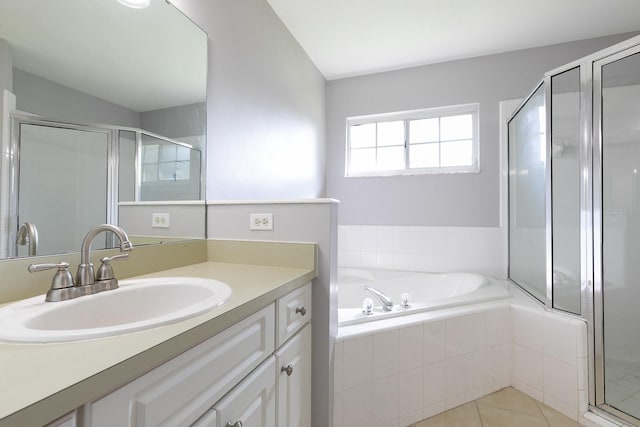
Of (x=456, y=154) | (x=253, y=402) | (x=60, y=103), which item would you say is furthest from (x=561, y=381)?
(x=60, y=103)

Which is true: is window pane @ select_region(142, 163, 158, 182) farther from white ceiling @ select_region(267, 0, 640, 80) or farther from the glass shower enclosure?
the glass shower enclosure

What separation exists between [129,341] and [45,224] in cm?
59

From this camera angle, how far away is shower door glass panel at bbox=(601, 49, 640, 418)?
5.34ft

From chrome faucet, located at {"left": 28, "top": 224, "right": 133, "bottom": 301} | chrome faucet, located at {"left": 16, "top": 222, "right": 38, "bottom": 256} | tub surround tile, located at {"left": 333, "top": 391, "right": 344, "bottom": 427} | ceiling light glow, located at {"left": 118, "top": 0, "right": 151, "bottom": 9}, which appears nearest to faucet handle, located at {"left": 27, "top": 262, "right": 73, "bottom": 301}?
chrome faucet, located at {"left": 28, "top": 224, "right": 133, "bottom": 301}

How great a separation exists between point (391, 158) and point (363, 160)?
28 centimetres

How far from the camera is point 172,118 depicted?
134cm

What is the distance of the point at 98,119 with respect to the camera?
1.01 meters

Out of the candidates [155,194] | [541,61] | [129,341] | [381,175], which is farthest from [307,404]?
[541,61]

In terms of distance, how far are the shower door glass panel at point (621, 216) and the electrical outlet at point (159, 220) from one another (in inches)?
88.4

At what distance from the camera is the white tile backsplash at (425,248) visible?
2.61m

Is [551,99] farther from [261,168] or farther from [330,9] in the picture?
[261,168]

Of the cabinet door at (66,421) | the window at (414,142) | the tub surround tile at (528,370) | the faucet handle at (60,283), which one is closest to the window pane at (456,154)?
the window at (414,142)

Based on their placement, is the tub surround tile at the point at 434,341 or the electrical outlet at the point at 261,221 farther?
the tub surround tile at the point at 434,341

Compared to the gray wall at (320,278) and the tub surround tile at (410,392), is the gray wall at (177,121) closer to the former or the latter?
the gray wall at (320,278)
